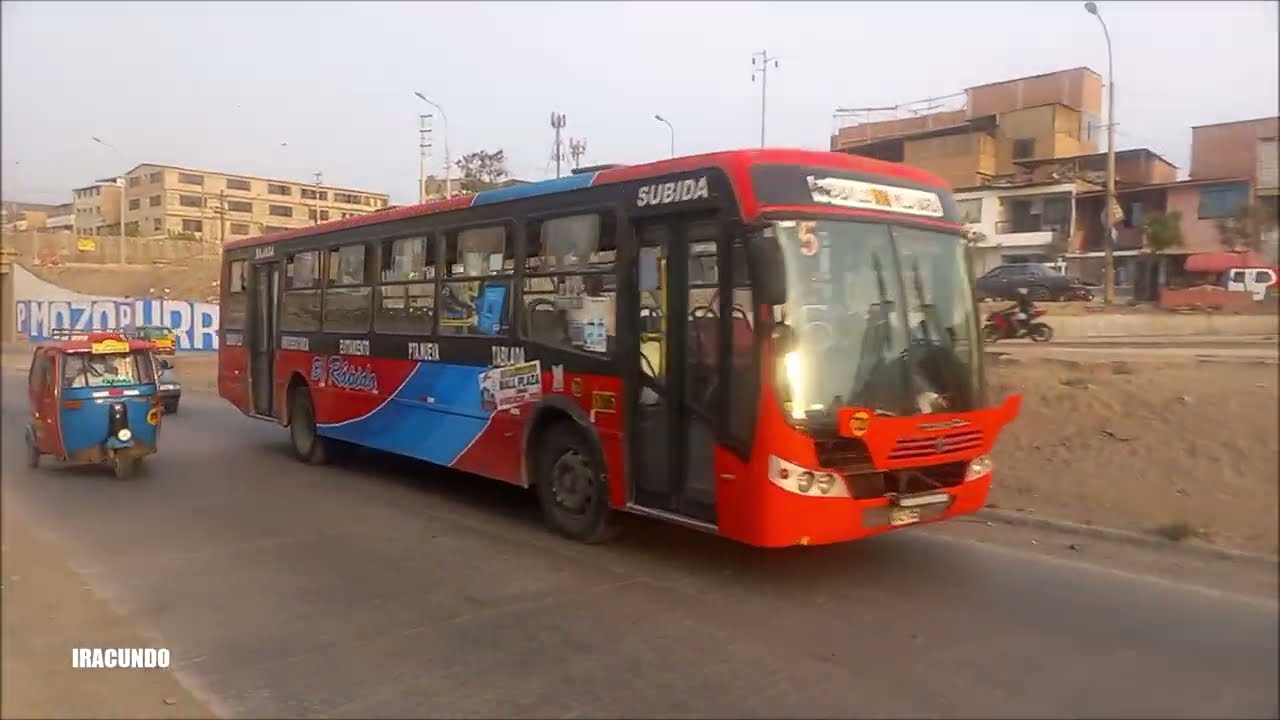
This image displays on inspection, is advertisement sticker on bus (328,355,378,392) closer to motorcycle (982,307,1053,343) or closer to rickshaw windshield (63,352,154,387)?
rickshaw windshield (63,352,154,387)

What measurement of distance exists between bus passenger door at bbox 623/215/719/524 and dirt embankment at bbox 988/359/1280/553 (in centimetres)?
209

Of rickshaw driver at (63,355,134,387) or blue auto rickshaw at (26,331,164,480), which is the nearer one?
blue auto rickshaw at (26,331,164,480)

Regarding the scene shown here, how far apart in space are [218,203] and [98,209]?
115cm

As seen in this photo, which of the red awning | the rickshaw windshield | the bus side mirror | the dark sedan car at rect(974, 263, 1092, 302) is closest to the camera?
the red awning

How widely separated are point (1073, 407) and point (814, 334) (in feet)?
9.12

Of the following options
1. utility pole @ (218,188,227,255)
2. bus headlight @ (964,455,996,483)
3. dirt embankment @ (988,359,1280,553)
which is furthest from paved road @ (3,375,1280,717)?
utility pole @ (218,188,227,255)

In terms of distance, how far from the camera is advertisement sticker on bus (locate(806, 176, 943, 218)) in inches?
231

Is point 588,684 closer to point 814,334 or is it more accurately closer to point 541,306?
point 814,334

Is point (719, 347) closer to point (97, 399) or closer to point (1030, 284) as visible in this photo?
point (97, 399)

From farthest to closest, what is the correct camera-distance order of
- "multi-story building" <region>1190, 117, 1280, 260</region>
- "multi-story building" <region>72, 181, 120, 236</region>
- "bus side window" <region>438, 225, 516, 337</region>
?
"bus side window" <region>438, 225, 516, 337</region>
"multi-story building" <region>72, 181, 120, 236</region>
"multi-story building" <region>1190, 117, 1280, 260</region>

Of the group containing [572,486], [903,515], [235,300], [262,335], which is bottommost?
[572,486]

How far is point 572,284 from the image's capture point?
7.23 metres

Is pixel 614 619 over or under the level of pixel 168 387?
under

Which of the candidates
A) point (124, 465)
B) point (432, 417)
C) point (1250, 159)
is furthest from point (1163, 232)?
point (432, 417)
